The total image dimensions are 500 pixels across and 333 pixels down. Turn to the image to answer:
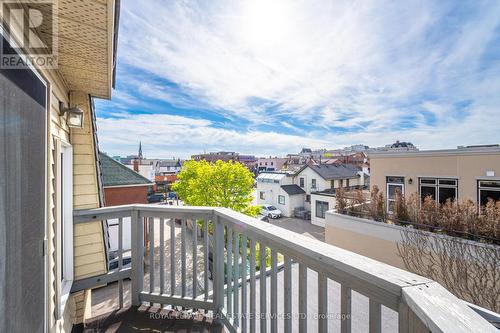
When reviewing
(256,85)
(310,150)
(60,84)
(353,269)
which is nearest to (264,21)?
(60,84)

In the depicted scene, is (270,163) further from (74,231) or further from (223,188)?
(74,231)

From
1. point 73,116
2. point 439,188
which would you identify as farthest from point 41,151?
point 439,188

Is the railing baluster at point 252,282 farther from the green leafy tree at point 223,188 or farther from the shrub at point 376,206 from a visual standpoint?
the green leafy tree at point 223,188

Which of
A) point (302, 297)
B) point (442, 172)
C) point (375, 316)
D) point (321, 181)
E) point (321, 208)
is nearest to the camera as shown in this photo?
point (375, 316)

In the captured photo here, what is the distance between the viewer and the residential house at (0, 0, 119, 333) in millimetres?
1006

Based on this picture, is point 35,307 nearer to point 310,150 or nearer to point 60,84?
point 60,84

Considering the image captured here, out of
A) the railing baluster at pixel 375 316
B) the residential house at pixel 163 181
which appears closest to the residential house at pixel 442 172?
the railing baluster at pixel 375 316

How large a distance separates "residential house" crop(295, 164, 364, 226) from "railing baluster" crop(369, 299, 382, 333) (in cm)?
1529

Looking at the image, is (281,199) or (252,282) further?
(281,199)

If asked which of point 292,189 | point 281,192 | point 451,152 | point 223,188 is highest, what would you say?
point 451,152

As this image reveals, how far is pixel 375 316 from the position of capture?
0.74 m

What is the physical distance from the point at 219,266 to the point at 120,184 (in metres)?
7.91

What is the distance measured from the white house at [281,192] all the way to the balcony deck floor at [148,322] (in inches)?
655

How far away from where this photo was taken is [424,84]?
8.03 m
